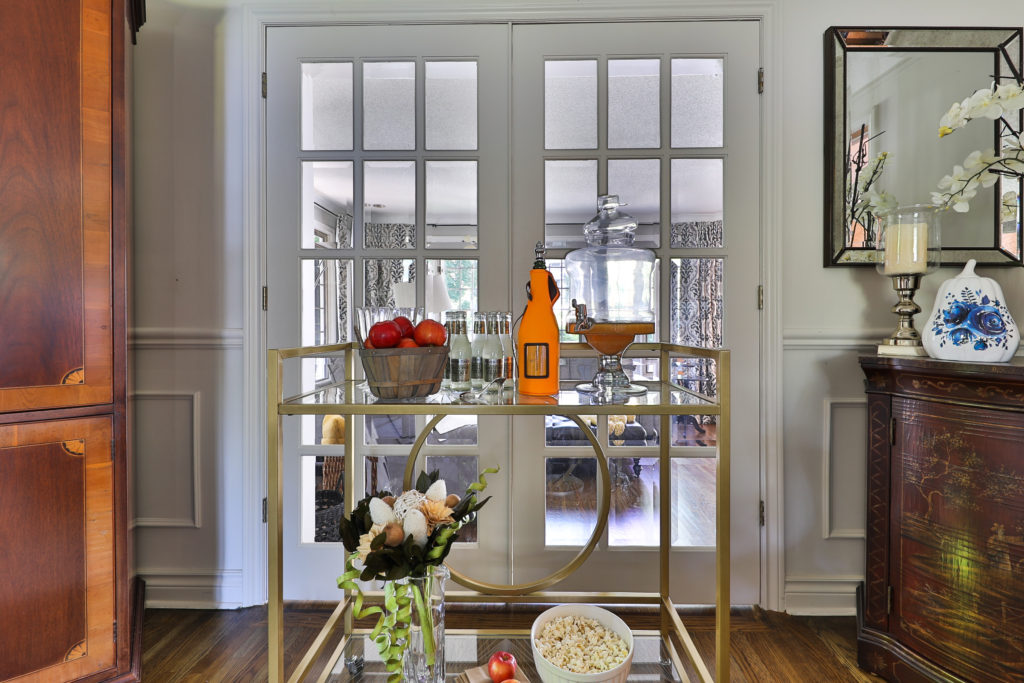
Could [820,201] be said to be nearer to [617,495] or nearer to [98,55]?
[617,495]

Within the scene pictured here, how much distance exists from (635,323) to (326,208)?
1.19 meters

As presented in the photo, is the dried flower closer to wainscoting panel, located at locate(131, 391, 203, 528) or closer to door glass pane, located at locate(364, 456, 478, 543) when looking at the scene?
door glass pane, located at locate(364, 456, 478, 543)

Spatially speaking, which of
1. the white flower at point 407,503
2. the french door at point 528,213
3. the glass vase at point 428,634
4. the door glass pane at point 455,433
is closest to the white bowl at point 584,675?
the glass vase at point 428,634

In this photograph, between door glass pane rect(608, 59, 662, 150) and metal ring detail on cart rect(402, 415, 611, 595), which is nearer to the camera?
metal ring detail on cart rect(402, 415, 611, 595)

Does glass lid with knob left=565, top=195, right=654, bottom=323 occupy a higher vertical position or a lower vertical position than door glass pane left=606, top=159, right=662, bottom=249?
lower

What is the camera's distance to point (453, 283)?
1.77 m

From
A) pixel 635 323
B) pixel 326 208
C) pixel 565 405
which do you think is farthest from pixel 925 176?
pixel 326 208

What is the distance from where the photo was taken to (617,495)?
1778mm

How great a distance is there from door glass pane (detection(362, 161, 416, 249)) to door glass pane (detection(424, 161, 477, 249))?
65 mm

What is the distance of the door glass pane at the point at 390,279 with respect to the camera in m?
1.78

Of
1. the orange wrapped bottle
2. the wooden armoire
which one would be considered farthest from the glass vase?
the wooden armoire

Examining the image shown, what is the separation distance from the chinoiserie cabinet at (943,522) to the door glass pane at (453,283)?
1241 mm

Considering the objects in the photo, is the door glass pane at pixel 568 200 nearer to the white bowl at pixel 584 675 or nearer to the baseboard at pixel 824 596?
the white bowl at pixel 584 675

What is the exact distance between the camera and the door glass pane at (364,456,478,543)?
1.79 metres
